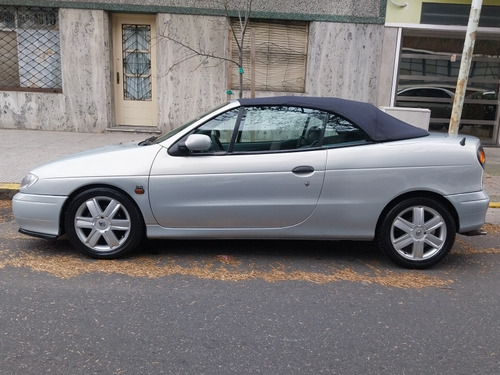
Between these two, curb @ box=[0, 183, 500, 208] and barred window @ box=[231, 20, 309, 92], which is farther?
barred window @ box=[231, 20, 309, 92]

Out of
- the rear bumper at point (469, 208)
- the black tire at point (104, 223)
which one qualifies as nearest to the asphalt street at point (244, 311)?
the black tire at point (104, 223)

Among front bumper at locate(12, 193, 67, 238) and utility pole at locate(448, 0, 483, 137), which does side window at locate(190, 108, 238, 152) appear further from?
utility pole at locate(448, 0, 483, 137)

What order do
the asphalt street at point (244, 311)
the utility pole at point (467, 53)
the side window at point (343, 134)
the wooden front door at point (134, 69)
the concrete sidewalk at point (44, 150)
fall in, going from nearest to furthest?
the asphalt street at point (244, 311) < the side window at point (343, 134) < the concrete sidewalk at point (44, 150) < the utility pole at point (467, 53) < the wooden front door at point (134, 69)

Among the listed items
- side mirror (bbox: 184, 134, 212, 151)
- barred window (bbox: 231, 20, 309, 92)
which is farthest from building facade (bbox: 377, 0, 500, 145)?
side mirror (bbox: 184, 134, 212, 151)

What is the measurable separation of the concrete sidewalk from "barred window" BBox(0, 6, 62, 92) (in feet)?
4.04

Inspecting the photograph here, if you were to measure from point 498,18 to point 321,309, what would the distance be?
9983 mm

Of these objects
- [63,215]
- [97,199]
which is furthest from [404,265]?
[63,215]

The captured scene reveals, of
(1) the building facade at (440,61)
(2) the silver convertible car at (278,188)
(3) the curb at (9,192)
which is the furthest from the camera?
(1) the building facade at (440,61)

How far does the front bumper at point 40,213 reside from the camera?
452cm

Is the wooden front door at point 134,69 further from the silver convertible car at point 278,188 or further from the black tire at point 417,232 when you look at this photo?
the black tire at point 417,232

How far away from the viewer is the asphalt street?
305 centimetres

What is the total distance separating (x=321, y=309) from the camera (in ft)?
12.3

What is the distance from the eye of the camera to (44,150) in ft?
30.6

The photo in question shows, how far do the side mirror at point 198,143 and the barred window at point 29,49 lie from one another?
8.38 m
